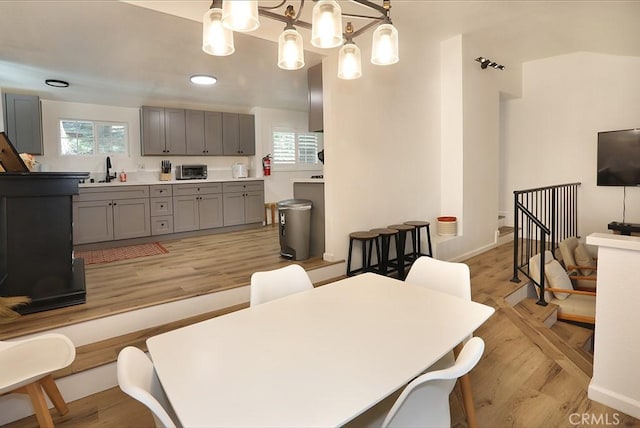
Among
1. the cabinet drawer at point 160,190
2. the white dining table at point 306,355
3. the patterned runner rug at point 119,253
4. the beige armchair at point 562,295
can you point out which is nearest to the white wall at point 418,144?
the beige armchair at point 562,295

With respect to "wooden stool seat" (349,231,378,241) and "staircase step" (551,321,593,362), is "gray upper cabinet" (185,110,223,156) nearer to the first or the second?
"wooden stool seat" (349,231,378,241)

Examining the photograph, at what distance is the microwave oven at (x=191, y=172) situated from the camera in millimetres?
5855

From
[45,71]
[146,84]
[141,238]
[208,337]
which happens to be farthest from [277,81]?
[208,337]

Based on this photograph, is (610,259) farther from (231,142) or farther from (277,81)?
(231,142)

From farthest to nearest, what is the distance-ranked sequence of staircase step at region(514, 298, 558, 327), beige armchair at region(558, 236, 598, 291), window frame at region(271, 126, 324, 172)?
window frame at region(271, 126, 324, 172), beige armchair at region(558, 236, 598, 291), staircase step at region(514, 298, 558, 327)

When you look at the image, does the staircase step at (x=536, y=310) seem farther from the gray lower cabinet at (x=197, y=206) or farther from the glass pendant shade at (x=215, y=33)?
the gray lower cabinet at (x=197, y=206)

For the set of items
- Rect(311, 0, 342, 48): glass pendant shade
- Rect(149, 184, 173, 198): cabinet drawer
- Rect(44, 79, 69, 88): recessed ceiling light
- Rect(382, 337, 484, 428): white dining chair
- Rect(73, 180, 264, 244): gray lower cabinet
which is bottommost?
Rect(382, 337, 484, 428): white dining chair

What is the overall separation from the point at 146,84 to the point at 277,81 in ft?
5.65

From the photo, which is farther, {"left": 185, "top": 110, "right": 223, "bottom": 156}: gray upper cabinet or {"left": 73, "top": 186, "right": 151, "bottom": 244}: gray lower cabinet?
{"left": 185, "top": 110, "right": 223, "bottom": 156}: gray upper cabinet

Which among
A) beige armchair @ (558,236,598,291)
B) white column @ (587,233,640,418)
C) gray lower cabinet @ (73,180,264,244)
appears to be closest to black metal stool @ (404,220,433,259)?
beige armchair @ (558,236,598,291)

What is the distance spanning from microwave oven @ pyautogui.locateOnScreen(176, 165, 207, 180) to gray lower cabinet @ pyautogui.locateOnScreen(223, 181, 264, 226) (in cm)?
48

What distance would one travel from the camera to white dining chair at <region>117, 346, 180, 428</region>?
2.88ft

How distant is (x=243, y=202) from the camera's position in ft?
20.1

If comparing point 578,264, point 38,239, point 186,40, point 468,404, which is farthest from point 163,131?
point 578,264
